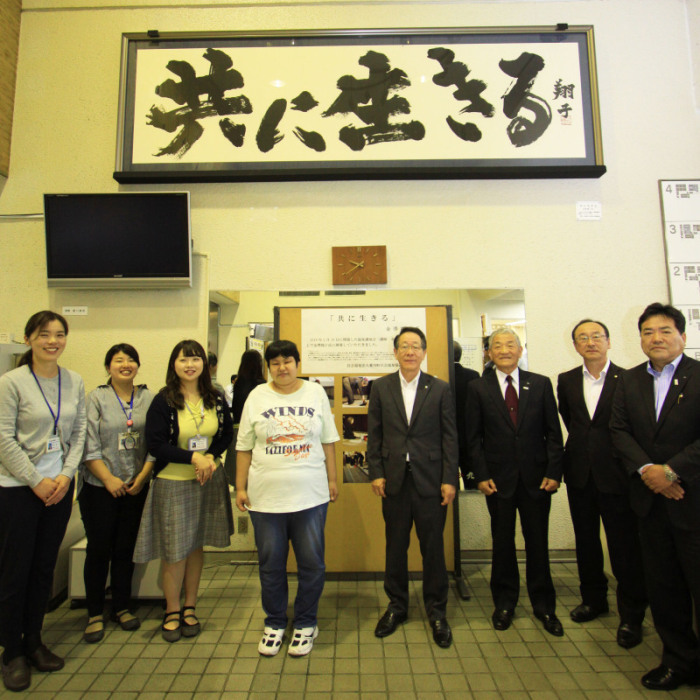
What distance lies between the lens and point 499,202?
334 centimetres

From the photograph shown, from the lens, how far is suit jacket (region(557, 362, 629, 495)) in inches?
89.7

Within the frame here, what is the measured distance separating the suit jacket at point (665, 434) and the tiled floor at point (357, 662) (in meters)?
0.78

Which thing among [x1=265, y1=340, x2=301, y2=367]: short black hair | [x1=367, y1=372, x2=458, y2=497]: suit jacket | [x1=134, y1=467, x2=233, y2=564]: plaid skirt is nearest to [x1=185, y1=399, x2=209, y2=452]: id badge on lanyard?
[x1=134, y1=467, x2=233, y2=564]: plaid skirt

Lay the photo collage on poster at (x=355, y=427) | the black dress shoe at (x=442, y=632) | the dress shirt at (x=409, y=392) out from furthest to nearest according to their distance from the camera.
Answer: the photo collage on poster at (x=355, y=427) → the dress shirt at (x=409, y=392) → the black dress shoe at (x=442, y=632)

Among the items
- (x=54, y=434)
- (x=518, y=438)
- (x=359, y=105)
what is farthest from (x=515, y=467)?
(x=359, y=105)

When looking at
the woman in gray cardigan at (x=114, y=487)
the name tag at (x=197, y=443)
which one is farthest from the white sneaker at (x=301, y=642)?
the name tag at (x=197, y=443)

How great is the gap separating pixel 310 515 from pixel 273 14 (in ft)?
12.3

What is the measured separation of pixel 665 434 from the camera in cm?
196

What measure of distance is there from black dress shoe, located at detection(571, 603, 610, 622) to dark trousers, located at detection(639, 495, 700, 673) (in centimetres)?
47

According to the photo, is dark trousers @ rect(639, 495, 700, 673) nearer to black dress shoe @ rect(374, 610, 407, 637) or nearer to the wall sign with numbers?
black dress shoe @ rect(374, 610, 407, 637)

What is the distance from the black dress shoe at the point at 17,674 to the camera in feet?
6.29

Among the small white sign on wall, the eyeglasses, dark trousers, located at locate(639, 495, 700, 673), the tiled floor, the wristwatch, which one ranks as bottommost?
the tiled floor

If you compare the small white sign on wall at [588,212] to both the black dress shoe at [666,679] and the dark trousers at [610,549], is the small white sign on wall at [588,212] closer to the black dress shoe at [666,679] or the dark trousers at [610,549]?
the dark trousers at [610,549]

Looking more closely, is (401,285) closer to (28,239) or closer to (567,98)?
(567,98)
